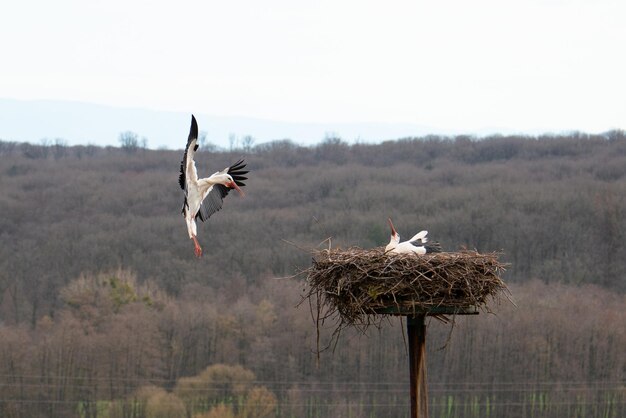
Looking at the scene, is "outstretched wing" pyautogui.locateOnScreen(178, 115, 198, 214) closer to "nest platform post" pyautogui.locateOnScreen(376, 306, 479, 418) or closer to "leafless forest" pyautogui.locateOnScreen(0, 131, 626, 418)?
"leafless forest" pyautogui.locateOnScreen(0, 131, 626, 418)

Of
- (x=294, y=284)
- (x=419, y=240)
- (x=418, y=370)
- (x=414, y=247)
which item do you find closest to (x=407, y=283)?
(x=418, y=370)

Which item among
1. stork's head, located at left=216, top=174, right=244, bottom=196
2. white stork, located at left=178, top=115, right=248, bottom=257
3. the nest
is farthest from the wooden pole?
stork's head, located at left=216, top=174, right=244, bottom=196

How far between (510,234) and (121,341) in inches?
1924

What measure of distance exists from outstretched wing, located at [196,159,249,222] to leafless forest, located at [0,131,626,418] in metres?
1.10

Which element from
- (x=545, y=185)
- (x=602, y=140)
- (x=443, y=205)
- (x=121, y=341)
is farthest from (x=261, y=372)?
(x=602, y=140)

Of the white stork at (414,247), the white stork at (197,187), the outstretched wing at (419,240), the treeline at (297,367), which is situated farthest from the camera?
the treeline at (297,367)

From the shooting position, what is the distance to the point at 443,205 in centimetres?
11869

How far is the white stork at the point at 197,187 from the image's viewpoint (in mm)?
14495

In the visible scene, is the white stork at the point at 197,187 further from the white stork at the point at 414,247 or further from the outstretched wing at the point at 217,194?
the white stork at the point at 414,247

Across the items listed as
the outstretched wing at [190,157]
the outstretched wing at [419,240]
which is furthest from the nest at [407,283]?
the outstretched wing at [190,157]

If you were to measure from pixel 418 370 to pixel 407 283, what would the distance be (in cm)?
82

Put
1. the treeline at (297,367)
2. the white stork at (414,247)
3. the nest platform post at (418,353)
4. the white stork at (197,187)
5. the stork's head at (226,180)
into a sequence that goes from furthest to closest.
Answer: the treeline at (297,367) < the stork's head at (226,180) < the white stork at (197,187) < the white stork at (414,247) < the nest platform post at (418,353)

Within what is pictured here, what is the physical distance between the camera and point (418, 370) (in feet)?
36.4

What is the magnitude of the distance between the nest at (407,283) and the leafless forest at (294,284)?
113 centimetres
